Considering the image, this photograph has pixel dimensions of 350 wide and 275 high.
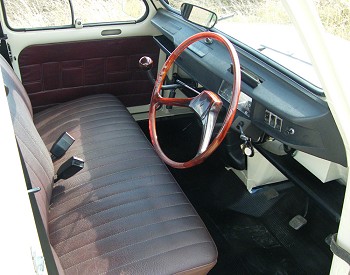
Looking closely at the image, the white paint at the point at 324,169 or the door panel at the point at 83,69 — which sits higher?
the white paint at the point at 324,169

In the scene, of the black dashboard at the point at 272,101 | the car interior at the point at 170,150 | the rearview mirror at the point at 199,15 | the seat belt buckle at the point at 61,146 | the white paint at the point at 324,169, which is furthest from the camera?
Answer: the rearview mirror at the point at 199,15

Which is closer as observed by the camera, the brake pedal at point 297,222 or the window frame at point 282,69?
the window frame at point 282,69

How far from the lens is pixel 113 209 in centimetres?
→ 147

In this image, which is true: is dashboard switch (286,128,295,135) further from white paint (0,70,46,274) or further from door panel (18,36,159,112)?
door panel (18,36,159,112)

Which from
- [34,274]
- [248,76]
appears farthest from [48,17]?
[34,274]

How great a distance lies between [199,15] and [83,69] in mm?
822

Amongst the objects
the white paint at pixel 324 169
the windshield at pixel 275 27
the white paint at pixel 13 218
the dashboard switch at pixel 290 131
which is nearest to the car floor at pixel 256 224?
the white paint at pixel 324 169

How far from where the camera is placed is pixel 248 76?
1.50m

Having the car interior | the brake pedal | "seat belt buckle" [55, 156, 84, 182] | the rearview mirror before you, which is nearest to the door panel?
the car interior

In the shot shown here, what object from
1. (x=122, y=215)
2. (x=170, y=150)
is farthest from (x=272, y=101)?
(x=170, y=150)

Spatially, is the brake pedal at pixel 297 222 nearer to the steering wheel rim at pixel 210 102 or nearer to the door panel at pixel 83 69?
the steering wheel rim at pixel 210 102

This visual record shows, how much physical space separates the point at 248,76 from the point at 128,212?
27.2 inches

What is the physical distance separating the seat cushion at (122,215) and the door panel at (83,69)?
440 mm

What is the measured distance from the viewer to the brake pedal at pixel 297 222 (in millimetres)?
2004
